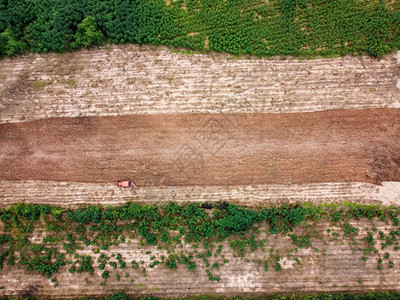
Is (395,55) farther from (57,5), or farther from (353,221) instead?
(57,5)

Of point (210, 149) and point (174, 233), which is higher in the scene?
point (210, 149)

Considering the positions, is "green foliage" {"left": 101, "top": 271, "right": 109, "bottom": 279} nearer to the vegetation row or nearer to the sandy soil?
the vegetation row

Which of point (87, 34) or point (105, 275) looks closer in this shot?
point (105, 275)

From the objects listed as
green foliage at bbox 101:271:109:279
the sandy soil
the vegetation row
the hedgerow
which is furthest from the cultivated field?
the vegetation row

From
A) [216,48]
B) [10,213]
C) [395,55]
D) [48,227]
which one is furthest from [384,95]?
[10,213]

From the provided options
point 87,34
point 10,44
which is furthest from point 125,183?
point 10,44

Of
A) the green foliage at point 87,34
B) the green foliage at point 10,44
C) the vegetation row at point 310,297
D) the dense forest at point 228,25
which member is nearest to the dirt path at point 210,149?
the dense forest at point 228,25

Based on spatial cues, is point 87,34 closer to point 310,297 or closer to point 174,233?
point 174,233
